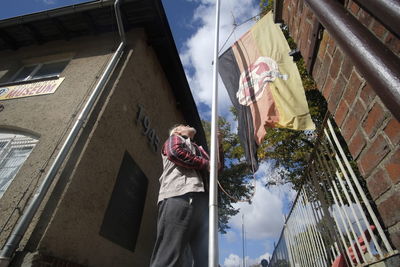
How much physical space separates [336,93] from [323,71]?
0.24 meters

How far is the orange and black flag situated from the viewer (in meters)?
2.59

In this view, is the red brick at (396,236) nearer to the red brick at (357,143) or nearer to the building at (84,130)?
the red brick at (357,143)

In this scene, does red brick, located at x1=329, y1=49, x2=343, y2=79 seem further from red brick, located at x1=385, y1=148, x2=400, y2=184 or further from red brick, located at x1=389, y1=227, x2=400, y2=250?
red brick, located at x1=389, y1=227, x2=400, y2=250

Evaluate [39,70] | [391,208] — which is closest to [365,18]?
[391,208]

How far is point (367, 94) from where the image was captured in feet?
3.71

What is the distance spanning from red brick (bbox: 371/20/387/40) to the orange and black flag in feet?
4.60

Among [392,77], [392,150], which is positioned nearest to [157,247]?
[392,150]

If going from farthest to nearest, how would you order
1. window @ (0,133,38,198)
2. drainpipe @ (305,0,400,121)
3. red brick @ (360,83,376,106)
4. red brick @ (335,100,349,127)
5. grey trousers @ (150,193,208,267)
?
window @ (0,133,38,198) < grey trousers @ (150,193,208,267) < red brick @ (335,100,349,127) < red brick @ (360,83,376,106) < drainpipe @ (305,0,400,121)

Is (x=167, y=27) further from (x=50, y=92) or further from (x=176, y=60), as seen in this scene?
(x=50, y=92)

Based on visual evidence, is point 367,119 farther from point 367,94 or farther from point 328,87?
point 328,87

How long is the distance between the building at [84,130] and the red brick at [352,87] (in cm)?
325

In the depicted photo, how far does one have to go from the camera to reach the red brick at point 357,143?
1.20 metres

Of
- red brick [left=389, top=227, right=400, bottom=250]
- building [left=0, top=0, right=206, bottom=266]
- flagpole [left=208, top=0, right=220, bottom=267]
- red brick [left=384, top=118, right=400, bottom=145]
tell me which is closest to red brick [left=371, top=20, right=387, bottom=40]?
red brick [left=384, top=118, right=400, bottom=145]

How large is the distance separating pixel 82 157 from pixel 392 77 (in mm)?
3777
